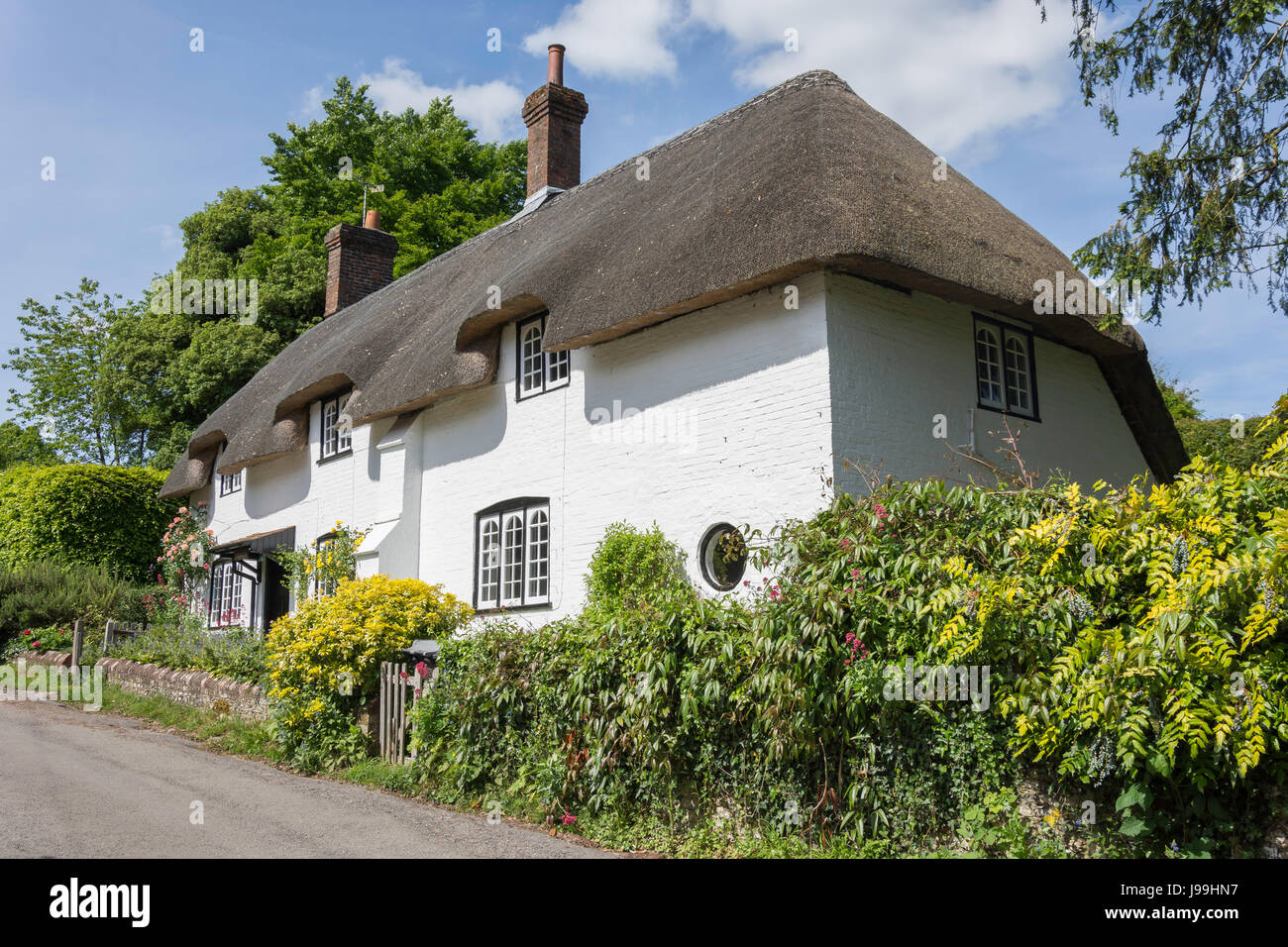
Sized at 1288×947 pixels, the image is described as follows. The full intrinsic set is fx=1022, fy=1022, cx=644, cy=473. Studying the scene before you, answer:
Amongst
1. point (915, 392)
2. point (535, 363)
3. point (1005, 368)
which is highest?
point (535, 363)

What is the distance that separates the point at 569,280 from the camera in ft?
39.4

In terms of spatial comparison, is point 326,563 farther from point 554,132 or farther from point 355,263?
point 355,263

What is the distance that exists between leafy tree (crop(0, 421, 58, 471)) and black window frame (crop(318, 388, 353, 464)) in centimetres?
2259

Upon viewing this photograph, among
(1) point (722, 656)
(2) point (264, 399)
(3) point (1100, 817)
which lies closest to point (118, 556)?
(2) point (264, 399)

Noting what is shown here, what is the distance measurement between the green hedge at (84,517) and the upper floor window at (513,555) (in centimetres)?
1230

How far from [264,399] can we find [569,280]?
31.0 feet

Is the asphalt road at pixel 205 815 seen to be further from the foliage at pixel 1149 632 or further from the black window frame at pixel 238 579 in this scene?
the black window frame at pixel 238 579

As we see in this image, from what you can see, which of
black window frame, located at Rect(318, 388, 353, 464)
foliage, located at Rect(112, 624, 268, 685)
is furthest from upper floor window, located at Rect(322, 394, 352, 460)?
foliage, located at Rect(112, 624, 268, 685)

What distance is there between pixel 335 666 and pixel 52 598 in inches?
458

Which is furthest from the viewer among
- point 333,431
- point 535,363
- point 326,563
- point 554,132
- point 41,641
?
point 554,132

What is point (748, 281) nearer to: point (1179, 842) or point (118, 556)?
point (1179, 842)

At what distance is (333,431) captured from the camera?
56.5 feet

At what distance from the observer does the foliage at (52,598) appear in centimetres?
1873

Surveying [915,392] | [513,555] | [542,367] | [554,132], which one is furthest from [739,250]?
[554,132]
